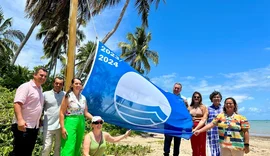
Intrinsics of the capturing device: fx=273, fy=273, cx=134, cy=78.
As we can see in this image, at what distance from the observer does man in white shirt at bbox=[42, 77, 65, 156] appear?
4.46m

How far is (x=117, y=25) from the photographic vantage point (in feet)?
55.2

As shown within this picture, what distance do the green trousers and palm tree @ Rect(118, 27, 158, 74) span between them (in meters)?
29.1

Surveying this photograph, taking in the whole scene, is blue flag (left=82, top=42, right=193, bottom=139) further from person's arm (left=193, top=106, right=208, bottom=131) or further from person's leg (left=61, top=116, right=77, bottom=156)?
person's leg (left=61, top=116, right=77, bottom=156)

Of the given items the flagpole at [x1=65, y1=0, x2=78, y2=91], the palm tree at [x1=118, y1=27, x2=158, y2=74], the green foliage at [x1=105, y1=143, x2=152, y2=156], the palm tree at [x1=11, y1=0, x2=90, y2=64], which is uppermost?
the palm tree at [x1=118, y1=27, x2=158, y2=74]

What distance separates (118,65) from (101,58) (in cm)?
39

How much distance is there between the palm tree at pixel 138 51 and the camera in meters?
34.0

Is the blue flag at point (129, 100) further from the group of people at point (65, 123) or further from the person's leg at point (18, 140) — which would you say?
the person's leg at point (18, 140)

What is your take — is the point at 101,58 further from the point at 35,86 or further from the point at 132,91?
the point at 35,86

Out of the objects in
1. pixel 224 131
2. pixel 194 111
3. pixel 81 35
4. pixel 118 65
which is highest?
pixel 81 35

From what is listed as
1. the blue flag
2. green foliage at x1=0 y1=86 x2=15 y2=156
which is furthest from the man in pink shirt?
green foliage at x1=0 y1=86 x2=15 y2=156

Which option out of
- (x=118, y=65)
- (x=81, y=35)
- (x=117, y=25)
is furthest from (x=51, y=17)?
(x=118, y=65)

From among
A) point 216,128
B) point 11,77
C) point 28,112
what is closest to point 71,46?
point 28,112

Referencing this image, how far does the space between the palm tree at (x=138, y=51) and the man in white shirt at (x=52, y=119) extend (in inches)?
1134

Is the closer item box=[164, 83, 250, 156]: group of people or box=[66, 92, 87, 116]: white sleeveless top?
box=[66, 92, 87, 116]: white sleeveless top
